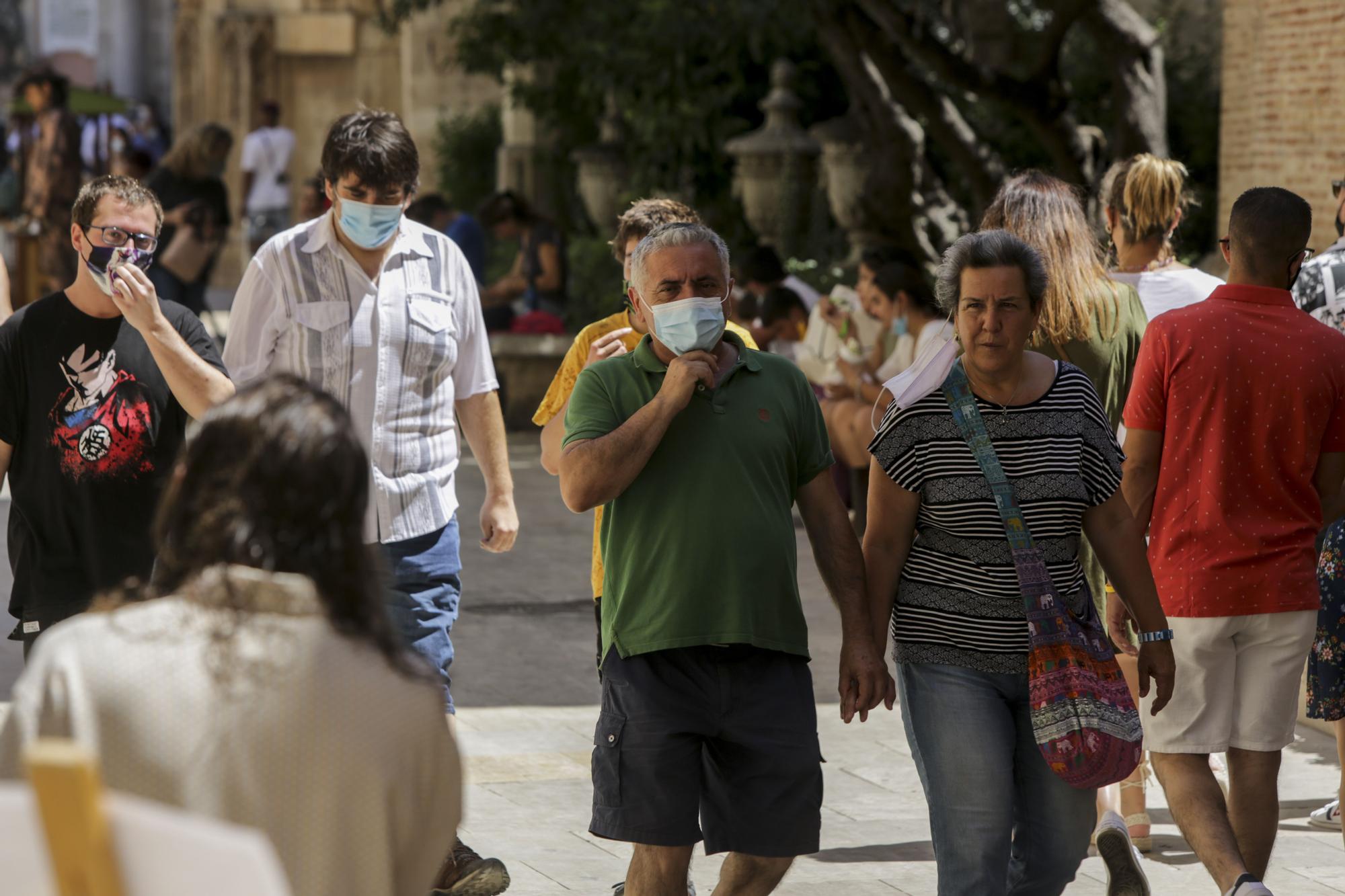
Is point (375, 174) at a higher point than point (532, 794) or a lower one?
higher

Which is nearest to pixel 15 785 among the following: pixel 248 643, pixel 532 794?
pixel 248 643

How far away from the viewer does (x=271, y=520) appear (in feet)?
8.48

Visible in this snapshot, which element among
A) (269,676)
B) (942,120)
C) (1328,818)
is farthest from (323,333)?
(942,120)

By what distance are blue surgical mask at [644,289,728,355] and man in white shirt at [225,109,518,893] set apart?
3.95ft

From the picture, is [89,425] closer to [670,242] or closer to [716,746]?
[670,242]

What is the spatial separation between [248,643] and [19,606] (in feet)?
9.95

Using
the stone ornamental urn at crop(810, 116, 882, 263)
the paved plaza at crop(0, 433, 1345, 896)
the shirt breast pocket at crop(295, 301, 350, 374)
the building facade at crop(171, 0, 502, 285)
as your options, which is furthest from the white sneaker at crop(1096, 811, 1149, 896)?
the building facade at crop(171, 0, 502, 285)

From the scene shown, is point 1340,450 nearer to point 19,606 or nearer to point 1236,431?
point 1236,431

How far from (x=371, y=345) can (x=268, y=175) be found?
62.1 feet

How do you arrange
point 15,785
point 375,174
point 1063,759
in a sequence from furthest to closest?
point 375,174, point 1063,759, point 15,785

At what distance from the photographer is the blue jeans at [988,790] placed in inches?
175

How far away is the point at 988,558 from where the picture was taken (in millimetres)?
4492

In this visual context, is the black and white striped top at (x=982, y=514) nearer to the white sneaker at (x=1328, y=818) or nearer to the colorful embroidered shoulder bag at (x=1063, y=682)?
the colorful embroidered shoulder bag at (x=1063, y=682)

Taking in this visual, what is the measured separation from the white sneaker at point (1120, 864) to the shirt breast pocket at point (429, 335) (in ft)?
7.09
